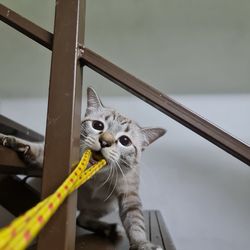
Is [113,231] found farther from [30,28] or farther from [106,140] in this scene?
[30,28]

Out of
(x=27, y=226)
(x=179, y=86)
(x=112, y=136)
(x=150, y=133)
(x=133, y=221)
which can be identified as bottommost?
(x=27, y=226)

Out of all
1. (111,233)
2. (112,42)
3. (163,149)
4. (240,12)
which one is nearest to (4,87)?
(112,42)

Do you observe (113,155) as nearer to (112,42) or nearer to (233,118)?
(233,118)

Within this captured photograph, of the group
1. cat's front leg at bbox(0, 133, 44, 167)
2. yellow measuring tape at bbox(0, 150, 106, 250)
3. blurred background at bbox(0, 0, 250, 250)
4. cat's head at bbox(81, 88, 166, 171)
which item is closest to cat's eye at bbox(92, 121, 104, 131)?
cat's head at bbox(81, 88, 166, 171)

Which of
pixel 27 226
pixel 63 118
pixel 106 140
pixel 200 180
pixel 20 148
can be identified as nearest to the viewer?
pixel 27 226

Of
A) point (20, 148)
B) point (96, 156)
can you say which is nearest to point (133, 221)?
point (96, 156)

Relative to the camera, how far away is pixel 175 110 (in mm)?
578

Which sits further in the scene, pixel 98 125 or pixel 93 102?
pixel 93 102

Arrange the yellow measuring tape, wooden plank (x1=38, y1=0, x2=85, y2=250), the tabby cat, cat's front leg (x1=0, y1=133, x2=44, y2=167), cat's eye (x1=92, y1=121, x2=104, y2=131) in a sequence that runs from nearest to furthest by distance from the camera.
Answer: the yellow measuring tape < wooden plank (x1=38, y1=0, x2=85, y2=250) < cat's front leg (x1=0, y1=133, x2=44, y2=167) < the tabby cat < cat's eye (x1=92, y1=121, x2=104, y2=131)

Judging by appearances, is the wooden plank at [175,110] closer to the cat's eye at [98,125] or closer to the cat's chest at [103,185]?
the cat's eye at [98,125]

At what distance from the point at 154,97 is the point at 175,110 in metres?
0.05

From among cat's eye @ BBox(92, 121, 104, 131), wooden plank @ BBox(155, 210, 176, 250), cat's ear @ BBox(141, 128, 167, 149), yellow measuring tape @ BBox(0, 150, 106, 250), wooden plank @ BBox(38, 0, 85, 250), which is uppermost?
cat's ear @ BBox(141, 128, 167, 149)

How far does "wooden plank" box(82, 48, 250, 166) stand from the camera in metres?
0.55

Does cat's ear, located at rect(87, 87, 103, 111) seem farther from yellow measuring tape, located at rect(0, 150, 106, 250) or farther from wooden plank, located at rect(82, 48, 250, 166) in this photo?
yellow measuring tape, located at rect(0, 150, 106, 250)
